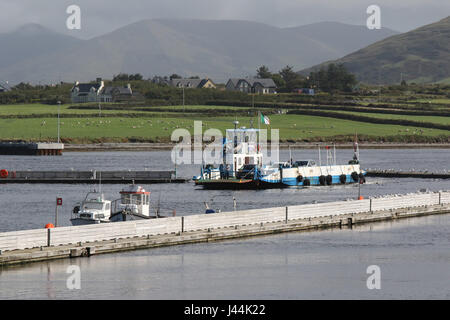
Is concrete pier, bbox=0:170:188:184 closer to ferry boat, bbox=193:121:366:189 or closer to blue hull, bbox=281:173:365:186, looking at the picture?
ferry boat, bbox=193:121:366:189

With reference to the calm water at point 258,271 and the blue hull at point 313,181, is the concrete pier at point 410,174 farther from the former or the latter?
the calm water at point 258,271

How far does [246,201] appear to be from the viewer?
278 ft

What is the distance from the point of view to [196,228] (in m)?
51.3

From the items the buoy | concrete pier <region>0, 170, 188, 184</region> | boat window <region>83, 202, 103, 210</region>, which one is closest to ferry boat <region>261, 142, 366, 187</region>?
concrete pier <region>0, 170, 188, 184</region>

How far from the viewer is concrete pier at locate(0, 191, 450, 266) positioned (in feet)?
142

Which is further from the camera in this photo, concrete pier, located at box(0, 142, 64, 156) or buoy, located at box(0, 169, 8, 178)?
concrete pier, located at box(0, 142, 64, 156)

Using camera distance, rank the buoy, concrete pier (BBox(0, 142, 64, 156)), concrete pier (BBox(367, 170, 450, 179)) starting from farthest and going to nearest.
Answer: concrete pier (BBox(0, 142, 64, 156)), concrete pier (BBox(367, 170, 450, 179)), the buoy

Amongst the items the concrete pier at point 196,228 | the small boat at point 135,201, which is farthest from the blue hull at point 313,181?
the small boat at point 135,201

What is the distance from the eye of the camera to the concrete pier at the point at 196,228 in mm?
43281
